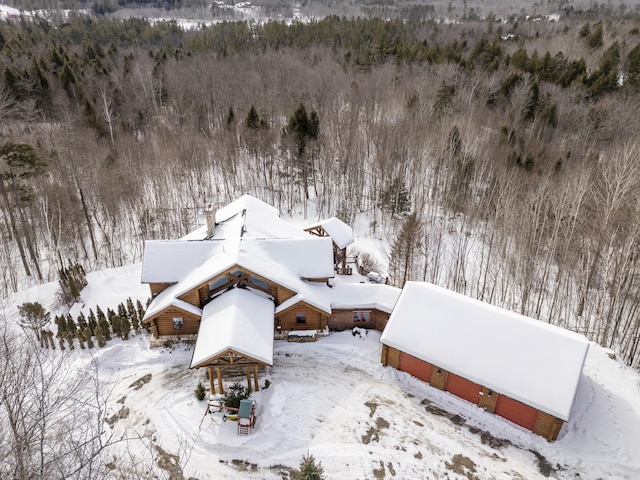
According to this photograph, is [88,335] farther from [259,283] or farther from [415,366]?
[415,366]

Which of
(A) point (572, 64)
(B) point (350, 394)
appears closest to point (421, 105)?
(A) point (572, 64)

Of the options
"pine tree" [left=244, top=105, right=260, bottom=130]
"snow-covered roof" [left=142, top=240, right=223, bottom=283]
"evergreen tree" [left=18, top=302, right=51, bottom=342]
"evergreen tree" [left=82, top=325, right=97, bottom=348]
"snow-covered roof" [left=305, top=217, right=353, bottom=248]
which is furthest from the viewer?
"pine tree" [left=244, top=105, right=260, bottom=130]

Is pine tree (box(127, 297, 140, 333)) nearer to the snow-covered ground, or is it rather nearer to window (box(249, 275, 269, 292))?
the snow-covered ground

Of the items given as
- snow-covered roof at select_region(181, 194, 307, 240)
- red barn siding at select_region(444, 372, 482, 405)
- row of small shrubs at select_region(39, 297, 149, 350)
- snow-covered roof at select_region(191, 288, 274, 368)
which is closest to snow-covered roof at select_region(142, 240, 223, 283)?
snow-covered roof at select_region(181, 194, 307, 240)

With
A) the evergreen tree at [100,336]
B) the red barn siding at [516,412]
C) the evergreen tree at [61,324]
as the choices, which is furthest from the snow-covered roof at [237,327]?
the red barn siding at [516,412]

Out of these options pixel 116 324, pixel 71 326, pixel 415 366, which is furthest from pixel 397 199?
pixel 71 326
